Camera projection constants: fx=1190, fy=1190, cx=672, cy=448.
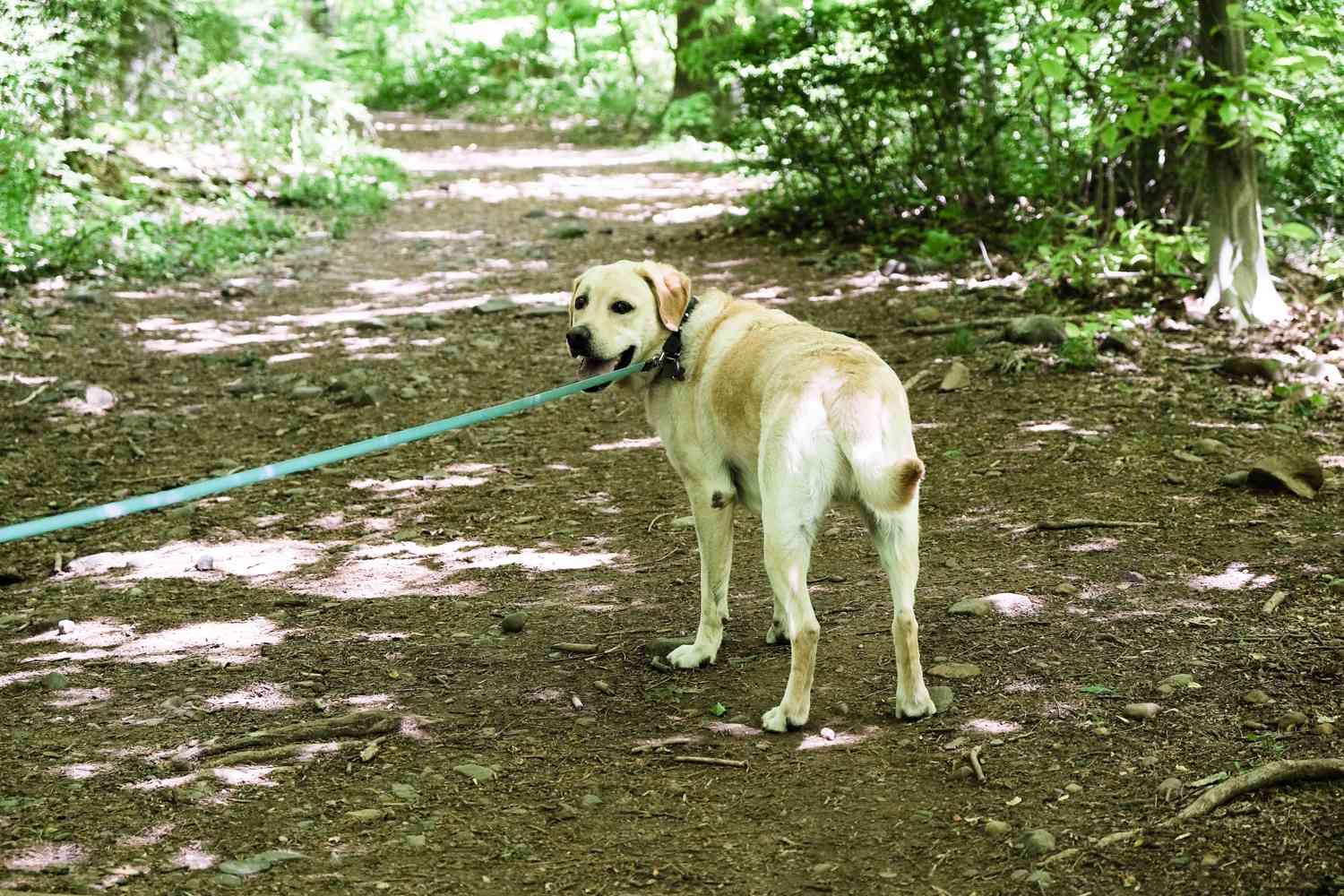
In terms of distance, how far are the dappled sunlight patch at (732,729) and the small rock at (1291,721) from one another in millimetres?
1534

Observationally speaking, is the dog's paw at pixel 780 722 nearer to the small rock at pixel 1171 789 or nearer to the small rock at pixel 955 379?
the small rock at pixel 1171 789

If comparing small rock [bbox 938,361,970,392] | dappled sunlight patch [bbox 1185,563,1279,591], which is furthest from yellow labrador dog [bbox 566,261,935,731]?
small rock [bbox 938,361,970,392]

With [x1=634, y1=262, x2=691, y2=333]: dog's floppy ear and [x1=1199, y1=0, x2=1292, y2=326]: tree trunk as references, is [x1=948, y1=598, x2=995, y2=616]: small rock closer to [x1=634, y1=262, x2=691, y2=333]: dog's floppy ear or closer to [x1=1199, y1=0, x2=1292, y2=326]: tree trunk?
[x1=634, y1=262, x2=691, y2=333]: dog's floppy ear

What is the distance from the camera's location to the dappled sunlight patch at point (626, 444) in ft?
23.8

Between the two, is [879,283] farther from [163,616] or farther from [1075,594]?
[163,616]

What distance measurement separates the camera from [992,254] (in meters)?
10.3

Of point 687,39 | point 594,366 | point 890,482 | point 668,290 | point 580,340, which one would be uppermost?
point 687,39

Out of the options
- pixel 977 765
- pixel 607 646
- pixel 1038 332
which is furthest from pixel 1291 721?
pixel 1038 332

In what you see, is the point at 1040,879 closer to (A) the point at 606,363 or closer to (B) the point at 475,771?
(B) the point at 475,771

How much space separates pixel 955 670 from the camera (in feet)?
13.5

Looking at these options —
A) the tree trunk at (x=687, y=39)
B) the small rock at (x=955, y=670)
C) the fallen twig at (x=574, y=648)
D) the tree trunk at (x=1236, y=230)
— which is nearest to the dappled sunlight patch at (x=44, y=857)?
the fallen twig at (x=574, y=648)

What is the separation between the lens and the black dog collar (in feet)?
14.6

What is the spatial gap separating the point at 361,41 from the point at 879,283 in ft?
91.1

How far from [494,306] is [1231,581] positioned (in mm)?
7083
